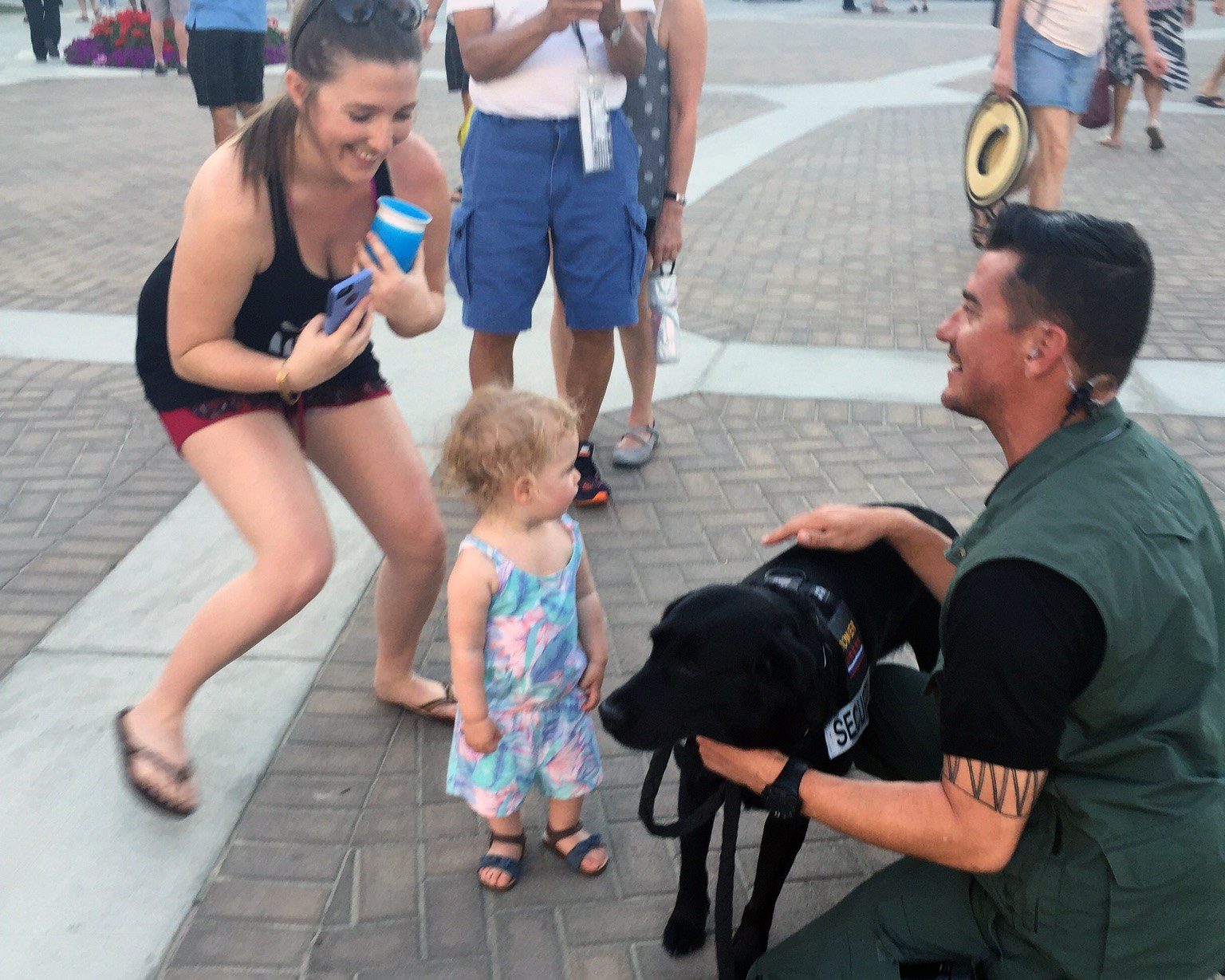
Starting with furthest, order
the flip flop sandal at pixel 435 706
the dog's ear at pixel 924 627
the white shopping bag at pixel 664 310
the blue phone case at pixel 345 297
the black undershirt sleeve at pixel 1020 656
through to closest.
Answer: the white shopping bag at pixel 664 310 → the flip flop sandal at pixel 435 706 → the dog's ear at pixel 924 627 → the blue phone case at pixel 345 297 → the black undershirt sleeve at pixel 1020 656

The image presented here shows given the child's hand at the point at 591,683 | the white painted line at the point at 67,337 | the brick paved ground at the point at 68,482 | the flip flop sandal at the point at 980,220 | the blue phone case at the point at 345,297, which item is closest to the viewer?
the blue phone case at the point at 345,297

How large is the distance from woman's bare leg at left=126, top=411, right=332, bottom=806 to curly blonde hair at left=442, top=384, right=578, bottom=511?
0.41m

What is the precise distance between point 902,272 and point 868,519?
507 cm

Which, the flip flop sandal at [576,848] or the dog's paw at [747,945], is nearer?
the dog's paw at [747,945]

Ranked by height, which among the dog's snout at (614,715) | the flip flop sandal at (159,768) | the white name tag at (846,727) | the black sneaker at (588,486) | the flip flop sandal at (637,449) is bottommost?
the flip flop sandal at (637,449)

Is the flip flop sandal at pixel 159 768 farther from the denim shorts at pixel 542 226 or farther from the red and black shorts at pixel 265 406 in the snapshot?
the denim shorts at pixel 542 226

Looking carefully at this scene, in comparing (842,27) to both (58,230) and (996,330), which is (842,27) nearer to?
(58,230)

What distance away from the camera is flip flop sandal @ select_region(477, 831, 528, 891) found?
260 centimetres

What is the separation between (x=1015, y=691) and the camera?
1789 millimetres

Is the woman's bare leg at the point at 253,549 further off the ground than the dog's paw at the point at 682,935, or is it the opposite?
the woman's bare leg at the point at 253,549

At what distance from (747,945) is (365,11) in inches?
78.8

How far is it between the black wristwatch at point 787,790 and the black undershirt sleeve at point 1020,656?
1.05ft

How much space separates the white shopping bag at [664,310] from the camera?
4547 millimetres

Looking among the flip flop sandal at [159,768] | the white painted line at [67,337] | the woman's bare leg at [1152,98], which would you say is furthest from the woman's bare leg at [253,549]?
the woman's bare leg at [1152,98]
